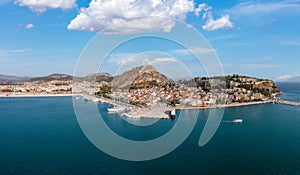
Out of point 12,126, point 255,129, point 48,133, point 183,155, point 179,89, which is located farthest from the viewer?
point 179,89

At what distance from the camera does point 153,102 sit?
1281cm

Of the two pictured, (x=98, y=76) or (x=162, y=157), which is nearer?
(x=98, y=76)

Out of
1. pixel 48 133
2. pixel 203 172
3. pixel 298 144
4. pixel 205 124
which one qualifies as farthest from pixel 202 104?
pixel 203 172

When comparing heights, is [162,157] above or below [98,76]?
below

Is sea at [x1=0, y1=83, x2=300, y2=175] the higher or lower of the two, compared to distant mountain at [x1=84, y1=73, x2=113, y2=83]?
lower

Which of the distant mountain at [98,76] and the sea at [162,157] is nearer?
the distant mountain at [98,76]

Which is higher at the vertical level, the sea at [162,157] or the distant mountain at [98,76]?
the distant mountain at [98,76]

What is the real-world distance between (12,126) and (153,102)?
6411mm

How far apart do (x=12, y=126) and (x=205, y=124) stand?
237 inches

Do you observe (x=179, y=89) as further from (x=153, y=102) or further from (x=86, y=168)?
(x=86, y=168)

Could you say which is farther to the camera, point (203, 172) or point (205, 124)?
point (205, 124)

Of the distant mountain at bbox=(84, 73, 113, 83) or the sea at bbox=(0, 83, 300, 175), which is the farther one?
the sea at bbox=(0, 83, 300, 175)

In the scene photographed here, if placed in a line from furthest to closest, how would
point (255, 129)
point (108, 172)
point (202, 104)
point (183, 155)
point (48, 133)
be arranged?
point (202, 104) → point (255, 129) → point (48, 133) → point (183, 155) → point (108, 172)

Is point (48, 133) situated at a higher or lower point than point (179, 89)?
lower
